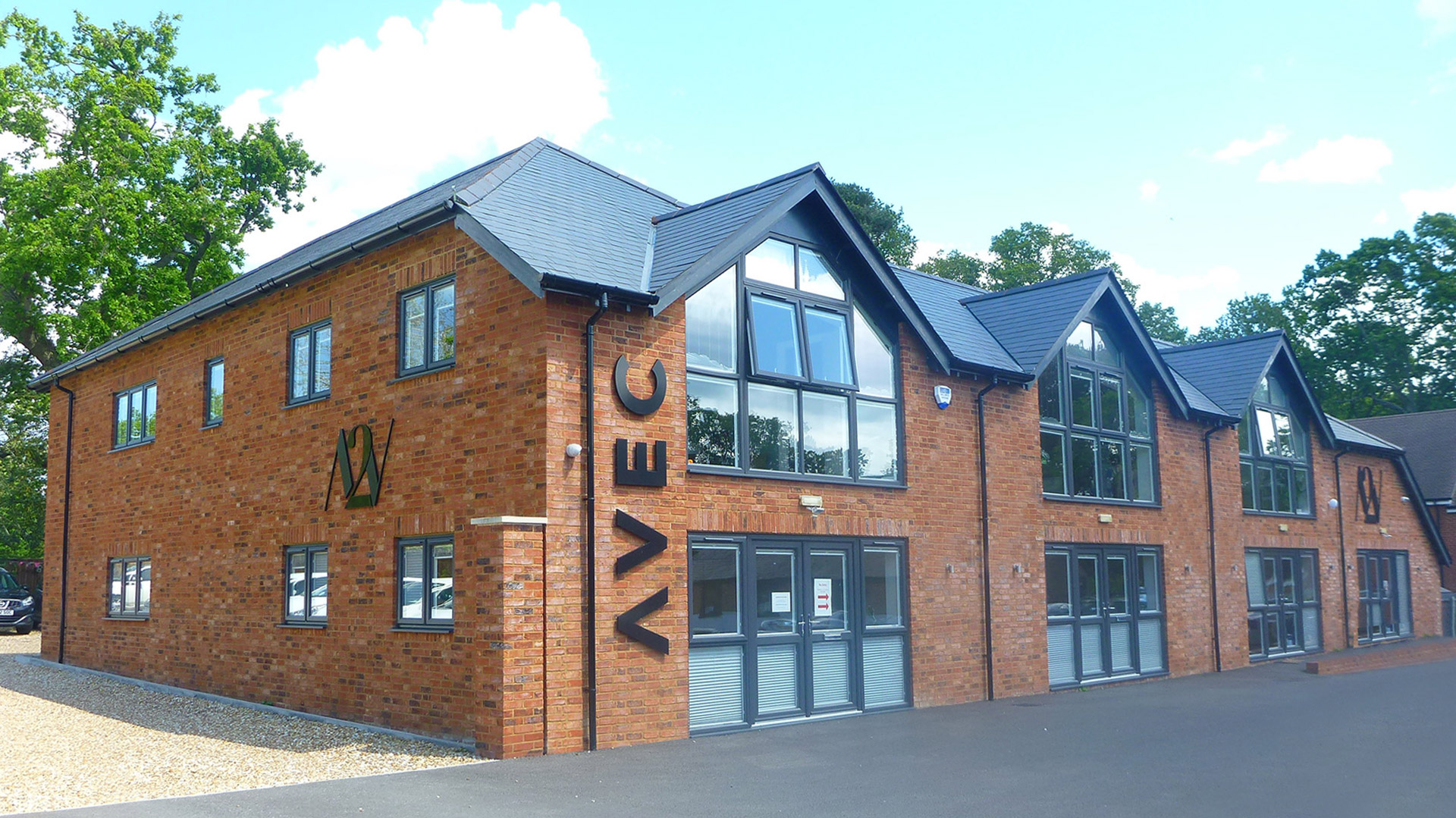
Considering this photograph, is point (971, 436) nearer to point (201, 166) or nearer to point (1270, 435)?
point (1270, 435)

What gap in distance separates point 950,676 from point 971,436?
320 centimetres

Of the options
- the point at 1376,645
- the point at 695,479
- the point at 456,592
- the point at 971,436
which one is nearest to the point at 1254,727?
the point at 971,436

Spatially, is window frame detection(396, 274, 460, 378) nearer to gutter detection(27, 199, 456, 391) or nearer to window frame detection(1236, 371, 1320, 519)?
gutter detection(27, 199, 456, 391)

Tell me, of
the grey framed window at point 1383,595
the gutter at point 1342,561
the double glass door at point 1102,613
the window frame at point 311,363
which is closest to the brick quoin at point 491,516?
the window frame at point 311,363

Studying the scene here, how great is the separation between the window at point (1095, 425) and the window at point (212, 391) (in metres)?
11.7

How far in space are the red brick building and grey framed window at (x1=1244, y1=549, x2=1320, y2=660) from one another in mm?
1758

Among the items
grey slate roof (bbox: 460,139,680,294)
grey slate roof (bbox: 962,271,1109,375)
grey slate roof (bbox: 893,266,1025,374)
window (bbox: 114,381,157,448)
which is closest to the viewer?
grey slate roof (bbox: 460,139,680,294)

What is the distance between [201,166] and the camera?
3209 centimetres

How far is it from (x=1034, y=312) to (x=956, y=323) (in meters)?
1.55

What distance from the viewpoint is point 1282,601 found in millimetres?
23172

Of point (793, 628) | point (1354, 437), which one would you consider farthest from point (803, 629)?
point (1354, 437)

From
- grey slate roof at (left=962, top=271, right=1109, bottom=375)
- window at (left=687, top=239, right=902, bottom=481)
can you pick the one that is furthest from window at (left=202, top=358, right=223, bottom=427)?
grey slate roof at (left=962, top=271, right=1109, bottom=375)

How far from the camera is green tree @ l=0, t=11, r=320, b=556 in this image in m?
29.1

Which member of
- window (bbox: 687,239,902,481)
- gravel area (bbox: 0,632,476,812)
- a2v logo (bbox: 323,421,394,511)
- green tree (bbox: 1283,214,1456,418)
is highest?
green tree (bbox: 1283,214,1456,418)
